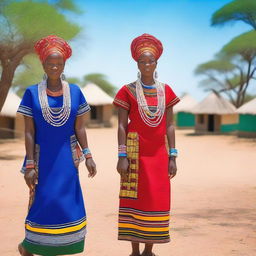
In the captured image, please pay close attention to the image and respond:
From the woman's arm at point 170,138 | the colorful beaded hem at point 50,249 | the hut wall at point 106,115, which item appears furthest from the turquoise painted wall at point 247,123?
the colorful beaded hem at point 50,249

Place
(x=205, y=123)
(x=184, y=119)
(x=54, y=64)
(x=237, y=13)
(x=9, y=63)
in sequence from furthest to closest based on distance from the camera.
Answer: (x=184, y=119) < (x=205, y=123) < (x=237, y=13) < (x=9, y=63) < (x=54, y=64)

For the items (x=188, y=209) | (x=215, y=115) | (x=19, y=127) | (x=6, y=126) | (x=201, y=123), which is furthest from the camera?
(x=201, y=123)

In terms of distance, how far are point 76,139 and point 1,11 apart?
1147cm

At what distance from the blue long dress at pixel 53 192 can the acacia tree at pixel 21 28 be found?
1018 cm

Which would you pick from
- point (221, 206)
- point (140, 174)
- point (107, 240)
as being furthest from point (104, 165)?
point (140, 174)

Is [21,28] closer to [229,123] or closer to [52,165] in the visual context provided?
[52,165]

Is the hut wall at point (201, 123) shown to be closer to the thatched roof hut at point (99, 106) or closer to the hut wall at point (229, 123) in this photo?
the hut wall at point (229, 123)

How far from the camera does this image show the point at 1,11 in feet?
45.0

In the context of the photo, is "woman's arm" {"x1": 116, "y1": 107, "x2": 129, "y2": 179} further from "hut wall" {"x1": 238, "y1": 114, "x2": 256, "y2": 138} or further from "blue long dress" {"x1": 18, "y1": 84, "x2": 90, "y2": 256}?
"hut wall" {"x1": 238, "y1": 114, "x2": 256, "y2": 138}

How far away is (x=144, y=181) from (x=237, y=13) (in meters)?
17.7

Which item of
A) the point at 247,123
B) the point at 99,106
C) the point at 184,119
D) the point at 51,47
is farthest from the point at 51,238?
the point at 184,119

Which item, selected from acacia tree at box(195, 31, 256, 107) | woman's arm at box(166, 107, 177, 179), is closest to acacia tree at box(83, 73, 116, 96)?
acacia tree at box(195, 31, 256, 107)

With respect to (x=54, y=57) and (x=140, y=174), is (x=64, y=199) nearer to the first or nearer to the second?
(x=140, y=174)

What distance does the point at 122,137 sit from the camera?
3744 mm
